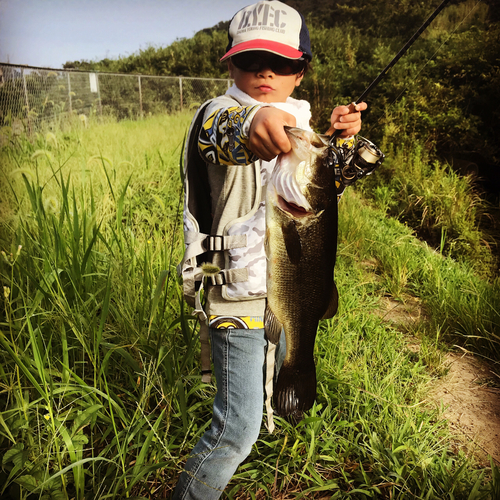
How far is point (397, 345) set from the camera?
2492 millimetres

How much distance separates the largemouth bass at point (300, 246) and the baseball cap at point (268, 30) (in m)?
0.53

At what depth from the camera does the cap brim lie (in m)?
1.26

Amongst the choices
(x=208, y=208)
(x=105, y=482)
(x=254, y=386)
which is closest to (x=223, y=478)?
(x=254, y=386)

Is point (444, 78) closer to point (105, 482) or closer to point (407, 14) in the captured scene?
point (407, 14)

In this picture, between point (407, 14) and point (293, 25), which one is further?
point (407, 14)

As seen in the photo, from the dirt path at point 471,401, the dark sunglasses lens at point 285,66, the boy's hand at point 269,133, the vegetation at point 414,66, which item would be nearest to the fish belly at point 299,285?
the boy's hand at point 269,133

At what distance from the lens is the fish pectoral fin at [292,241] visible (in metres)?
0.89

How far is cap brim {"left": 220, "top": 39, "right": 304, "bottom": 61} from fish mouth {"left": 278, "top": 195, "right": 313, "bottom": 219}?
0.63 meters

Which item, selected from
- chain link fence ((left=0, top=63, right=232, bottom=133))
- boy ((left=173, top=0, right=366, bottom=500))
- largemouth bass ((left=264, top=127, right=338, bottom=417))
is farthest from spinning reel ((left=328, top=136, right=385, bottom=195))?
chain link fence ((left=0, top=63, right=232, bottom=133))

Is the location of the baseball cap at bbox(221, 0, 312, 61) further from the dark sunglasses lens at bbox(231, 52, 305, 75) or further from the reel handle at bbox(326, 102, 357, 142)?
the reel handle at bbox(326, 102, 357, 142)

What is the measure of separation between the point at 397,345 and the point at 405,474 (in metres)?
0.95

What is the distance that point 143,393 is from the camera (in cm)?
158

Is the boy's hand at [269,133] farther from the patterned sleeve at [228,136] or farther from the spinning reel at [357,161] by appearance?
the spinning reel at [357,161]

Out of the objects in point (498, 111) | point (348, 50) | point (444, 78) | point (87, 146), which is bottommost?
point (87, 146)
